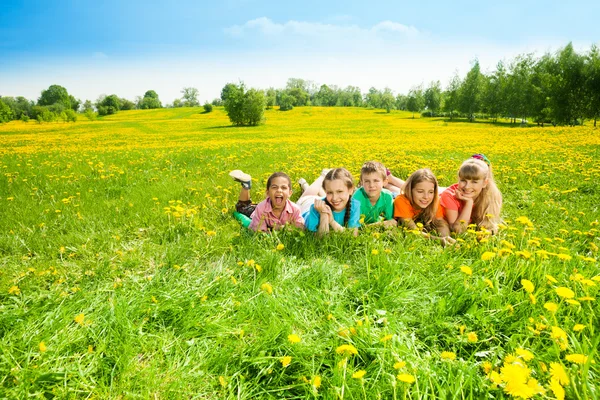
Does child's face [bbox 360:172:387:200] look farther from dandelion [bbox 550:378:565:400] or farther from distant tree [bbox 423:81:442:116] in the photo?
distant tree [bbox 423:81:442:116]

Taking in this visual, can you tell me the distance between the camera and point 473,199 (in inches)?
175

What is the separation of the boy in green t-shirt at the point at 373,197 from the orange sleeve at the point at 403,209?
172mm

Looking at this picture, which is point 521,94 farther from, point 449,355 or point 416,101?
point 449,355

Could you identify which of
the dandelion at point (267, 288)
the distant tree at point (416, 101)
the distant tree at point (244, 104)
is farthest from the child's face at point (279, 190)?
the distant tree at point (416, 101)

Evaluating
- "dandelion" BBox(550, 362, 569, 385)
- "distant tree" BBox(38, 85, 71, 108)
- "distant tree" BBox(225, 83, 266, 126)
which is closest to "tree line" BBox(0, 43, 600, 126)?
"distant tree" BBox(225, 83, 266, 126)

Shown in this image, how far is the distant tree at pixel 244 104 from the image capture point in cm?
4284

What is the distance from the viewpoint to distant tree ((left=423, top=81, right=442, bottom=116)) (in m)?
69.2

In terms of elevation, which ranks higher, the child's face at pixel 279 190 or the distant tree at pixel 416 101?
the distant tree at pixel 416 101

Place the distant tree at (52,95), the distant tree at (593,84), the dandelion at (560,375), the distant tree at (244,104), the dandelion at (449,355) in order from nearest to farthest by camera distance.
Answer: the dandelion at (560,375), the dandelion at (449,355), the distant tree at (593,84), the distant tree at (244,104), the distant tree at (52,95)

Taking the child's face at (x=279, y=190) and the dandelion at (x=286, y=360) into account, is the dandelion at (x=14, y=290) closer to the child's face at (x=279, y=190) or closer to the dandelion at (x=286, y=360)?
the dandelion at (x=286, y=360)

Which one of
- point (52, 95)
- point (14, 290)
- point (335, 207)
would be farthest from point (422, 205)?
point (52, 95)

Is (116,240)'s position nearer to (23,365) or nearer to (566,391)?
(23,365)

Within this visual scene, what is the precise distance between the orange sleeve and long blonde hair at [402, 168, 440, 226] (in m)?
0.08

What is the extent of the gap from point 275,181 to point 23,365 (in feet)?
9.92
